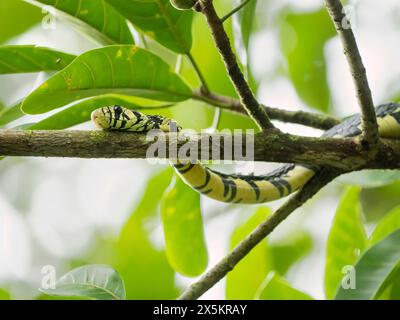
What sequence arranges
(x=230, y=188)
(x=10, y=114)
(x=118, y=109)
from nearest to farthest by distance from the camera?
(x=118, y=109), (x=10, y=114), (x=230, y=188)

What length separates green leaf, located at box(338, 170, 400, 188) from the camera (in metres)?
3.82

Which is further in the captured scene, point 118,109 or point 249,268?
point 249,268

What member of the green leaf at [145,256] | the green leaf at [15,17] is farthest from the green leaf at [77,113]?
the green leaf at [15,17]

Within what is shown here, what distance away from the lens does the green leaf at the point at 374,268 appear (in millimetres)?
3182

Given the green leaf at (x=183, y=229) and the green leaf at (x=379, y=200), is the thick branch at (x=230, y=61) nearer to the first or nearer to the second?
the green leaf at (x=183, y=229)

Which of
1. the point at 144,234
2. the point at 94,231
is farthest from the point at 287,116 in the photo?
the point at 94,231

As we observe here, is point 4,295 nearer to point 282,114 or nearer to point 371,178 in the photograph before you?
point 282,114

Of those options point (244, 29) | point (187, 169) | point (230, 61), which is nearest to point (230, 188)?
point (187, 169)

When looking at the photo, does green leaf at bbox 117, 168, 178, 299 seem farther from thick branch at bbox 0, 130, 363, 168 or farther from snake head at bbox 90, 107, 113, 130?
thick branch at bbox 0, 130, 363, 168

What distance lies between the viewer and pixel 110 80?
10.4 ft

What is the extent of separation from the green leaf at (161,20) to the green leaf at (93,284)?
1156mm

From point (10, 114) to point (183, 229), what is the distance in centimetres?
122

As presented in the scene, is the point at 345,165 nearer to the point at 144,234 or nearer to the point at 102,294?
the point at 102,294

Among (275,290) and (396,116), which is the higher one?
(396,116)
